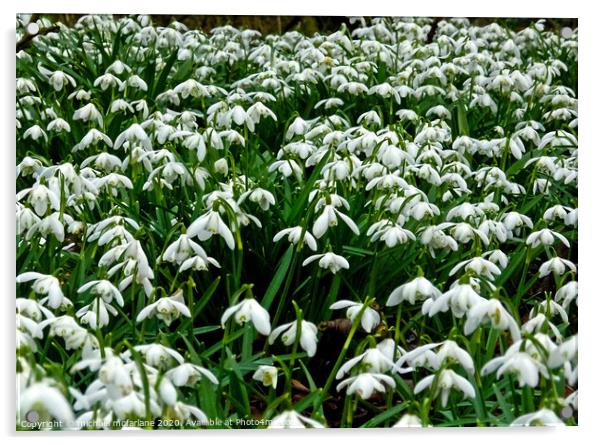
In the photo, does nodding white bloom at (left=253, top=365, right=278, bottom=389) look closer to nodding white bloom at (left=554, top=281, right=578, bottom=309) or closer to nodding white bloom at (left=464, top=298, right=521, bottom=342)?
nodding white bloom at (left=464, top=298, right=521, bottom=342)

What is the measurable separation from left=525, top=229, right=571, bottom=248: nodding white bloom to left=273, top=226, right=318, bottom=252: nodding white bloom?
52cm

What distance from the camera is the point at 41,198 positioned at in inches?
81.1

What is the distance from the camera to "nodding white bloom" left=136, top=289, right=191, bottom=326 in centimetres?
180

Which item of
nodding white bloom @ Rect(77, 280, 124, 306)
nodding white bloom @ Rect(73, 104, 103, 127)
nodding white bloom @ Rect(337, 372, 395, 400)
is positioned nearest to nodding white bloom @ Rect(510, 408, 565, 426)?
nodding white bloom @ Rect(337, 372, 395, 400)

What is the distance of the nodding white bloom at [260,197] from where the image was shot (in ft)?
6.95

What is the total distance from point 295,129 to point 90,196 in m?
0.65

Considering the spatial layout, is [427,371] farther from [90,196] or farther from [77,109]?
[77,109]

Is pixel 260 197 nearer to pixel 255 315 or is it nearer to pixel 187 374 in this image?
pixel 255 315

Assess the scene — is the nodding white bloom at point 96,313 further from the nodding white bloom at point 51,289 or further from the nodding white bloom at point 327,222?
the nodding white bloom at point 327,222

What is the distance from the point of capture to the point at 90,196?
219cm

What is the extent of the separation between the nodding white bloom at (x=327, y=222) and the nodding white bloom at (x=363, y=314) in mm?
172
